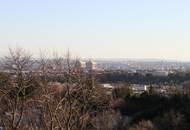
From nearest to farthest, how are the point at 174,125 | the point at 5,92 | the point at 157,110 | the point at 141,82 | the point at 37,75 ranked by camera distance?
1. the point at 5,92
2. the point at 37,75
3. the point at 174,125
4. the point at 157,110
5. the point at 141,82

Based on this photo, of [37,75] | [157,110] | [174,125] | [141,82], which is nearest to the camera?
[37,75]

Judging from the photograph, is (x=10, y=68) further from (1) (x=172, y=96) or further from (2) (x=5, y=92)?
(1) (x=172, y=96)

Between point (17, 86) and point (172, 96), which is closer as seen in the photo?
point (17, 86)

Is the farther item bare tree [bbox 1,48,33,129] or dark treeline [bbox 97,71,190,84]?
dark treeline [bbox 97,71,190,84]

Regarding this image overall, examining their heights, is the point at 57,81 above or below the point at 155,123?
above

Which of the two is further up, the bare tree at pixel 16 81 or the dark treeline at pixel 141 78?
the bare tree at pixel 16 81

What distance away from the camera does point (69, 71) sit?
15.8 m

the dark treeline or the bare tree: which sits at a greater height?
the bare tree

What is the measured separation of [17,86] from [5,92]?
1.30ft

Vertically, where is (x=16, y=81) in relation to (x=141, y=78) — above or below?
above

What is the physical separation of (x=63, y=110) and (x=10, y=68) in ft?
7.11

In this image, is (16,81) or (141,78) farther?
(141,78)

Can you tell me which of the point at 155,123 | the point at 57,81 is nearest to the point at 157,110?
the point at 155,123

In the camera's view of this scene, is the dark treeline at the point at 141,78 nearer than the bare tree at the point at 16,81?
No
